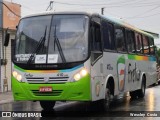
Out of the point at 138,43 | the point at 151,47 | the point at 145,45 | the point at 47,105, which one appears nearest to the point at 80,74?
the point at 47,105

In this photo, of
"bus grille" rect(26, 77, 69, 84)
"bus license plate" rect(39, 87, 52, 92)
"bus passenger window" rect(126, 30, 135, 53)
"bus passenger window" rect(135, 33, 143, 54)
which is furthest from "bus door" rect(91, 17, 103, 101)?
"bus passenger window" rect(135, 33, 143, 54)

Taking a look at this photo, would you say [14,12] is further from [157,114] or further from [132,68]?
[157,114]

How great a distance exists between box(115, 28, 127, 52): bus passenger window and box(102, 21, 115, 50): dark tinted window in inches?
20.7

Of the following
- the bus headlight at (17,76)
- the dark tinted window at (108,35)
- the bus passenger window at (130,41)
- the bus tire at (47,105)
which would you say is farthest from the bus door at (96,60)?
the bus passenger window at (130,41)

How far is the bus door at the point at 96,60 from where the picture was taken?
1232 centimetres

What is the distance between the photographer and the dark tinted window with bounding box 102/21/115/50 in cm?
1369

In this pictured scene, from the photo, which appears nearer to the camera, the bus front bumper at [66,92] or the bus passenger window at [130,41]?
the bus front bumper at [66,92]

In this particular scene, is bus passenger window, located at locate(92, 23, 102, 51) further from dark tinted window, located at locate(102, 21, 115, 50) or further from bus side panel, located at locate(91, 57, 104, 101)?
dark tinted window, located at locate(102, 21, 115, 50)

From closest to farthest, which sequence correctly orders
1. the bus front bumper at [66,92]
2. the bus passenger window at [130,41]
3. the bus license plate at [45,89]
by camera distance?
1. the bus front bumper at [66,92]
2. the bus license plate at [45,89]
3. the bus passenger window at [130,41]

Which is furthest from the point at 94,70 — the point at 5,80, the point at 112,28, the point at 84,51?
the point at 5,80

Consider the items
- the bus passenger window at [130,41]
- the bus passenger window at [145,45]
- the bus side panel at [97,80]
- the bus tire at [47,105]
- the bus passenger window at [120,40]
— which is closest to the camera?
the bus side panel at [97,80]

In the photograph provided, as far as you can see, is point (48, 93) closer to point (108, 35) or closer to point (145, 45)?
point (108, 35)

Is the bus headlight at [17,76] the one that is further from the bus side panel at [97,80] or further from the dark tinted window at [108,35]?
the dark tinted window at [108,35]

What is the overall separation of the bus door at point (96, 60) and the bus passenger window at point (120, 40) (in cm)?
210
